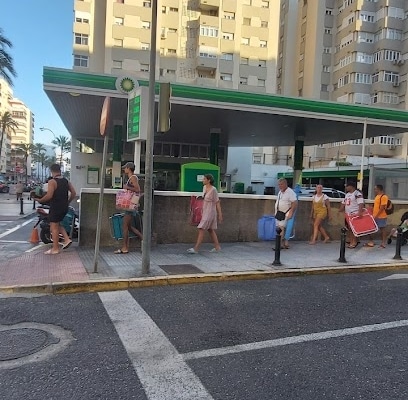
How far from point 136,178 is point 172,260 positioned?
1.83 metres

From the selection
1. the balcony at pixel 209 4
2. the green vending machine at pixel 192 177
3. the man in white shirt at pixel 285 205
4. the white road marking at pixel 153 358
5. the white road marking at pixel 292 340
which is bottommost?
the white road marking at pixel 153 358

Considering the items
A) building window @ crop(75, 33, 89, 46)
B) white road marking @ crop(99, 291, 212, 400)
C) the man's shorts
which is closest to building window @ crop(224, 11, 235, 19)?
building window @ crop(75, 33, 89, 46)

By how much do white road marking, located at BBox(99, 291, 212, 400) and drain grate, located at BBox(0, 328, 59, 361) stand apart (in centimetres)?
77

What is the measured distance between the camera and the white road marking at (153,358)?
3322 millimetres

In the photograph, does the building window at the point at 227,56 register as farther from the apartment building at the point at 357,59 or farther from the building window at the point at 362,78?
the building window at the point at 362,78

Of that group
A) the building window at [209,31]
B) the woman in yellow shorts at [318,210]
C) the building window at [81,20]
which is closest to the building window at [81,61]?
the building window at [81,20]

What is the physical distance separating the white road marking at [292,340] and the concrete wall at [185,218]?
5761mm

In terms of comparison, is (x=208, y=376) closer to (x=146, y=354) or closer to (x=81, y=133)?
(x=146, y=354)

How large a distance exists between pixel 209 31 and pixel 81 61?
1490 cm

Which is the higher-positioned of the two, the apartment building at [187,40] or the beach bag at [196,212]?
the apartment building at [187,40]

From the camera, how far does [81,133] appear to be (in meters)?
30.8

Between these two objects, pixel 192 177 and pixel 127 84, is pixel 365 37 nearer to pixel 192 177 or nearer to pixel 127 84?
pixel 192 177

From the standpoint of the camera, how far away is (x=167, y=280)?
672 centimetres

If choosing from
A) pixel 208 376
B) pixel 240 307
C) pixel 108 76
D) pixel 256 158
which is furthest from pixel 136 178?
pixel 256 158
